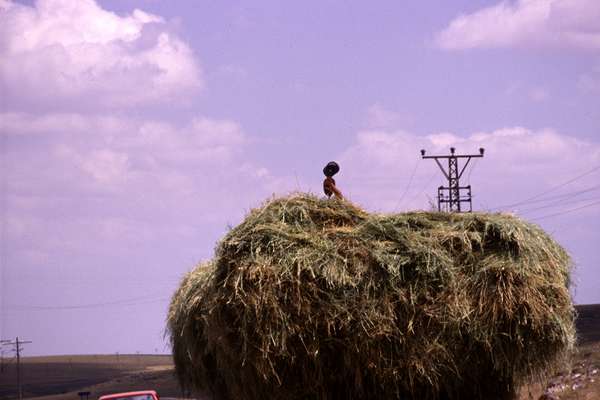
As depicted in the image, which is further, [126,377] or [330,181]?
[126,377]

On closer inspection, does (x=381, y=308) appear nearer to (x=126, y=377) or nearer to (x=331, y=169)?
(x=331, y=169)

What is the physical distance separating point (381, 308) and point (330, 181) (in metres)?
2.30

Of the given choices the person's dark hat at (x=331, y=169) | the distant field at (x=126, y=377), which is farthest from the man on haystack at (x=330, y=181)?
the distant field at (x=126, y=377)

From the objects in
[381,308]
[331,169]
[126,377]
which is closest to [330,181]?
[331,169]

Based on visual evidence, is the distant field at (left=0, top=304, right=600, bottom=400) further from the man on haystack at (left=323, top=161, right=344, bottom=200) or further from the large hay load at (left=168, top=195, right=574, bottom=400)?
the man on haystack at (left=323, top=161, right=344, bottom=200)

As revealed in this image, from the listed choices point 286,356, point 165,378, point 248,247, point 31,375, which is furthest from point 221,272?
point 31,375

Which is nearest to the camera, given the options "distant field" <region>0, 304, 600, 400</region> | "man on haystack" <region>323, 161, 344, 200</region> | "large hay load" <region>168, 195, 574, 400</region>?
"large hay load" <region>168, 195, 574, 400</region>

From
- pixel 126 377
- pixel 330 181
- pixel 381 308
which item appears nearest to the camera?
pixel 381 308

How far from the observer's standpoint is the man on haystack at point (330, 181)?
10664 millimetres

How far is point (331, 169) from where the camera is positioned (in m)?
11.1

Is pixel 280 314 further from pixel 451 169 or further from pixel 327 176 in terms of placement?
pixel 451 169

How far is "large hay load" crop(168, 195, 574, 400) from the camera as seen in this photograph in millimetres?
8922

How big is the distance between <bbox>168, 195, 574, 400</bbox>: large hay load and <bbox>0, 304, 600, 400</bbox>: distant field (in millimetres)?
1259

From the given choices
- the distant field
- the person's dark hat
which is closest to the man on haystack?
the person's dark hat
